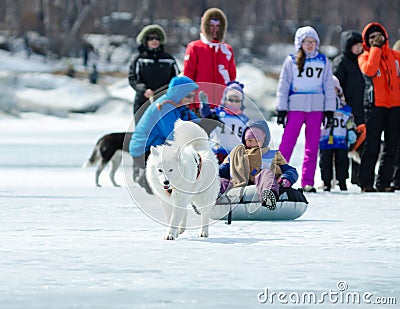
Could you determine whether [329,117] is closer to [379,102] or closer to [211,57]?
[379,102]

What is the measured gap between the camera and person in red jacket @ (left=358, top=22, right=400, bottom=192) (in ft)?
36.4

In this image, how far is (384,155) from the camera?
11.3 m

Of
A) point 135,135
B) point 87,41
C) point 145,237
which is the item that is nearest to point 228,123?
point 135,135

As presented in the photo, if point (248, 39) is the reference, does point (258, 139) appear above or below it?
above

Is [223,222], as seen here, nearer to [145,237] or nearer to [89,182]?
[145,237]

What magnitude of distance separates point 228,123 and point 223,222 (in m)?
1.87

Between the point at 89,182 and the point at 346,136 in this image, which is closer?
the point at 346,136

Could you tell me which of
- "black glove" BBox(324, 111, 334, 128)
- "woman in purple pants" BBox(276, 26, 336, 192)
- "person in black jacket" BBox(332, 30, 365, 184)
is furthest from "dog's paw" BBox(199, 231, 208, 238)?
"person in black jacket" BBox(332, 30, 365, 184)

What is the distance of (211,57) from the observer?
427 inches

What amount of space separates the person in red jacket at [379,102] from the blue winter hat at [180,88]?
7.68 ft

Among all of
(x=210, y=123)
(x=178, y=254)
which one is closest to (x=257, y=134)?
(x=210, y=123)

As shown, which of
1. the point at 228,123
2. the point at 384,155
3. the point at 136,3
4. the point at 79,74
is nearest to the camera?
the point at 228,123

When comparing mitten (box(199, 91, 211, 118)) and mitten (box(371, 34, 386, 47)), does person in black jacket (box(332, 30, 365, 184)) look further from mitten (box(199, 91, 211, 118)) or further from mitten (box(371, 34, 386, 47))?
mitten (box(199, 91, 211, 118))

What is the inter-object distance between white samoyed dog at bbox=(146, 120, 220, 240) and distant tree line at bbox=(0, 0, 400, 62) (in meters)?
37.7
